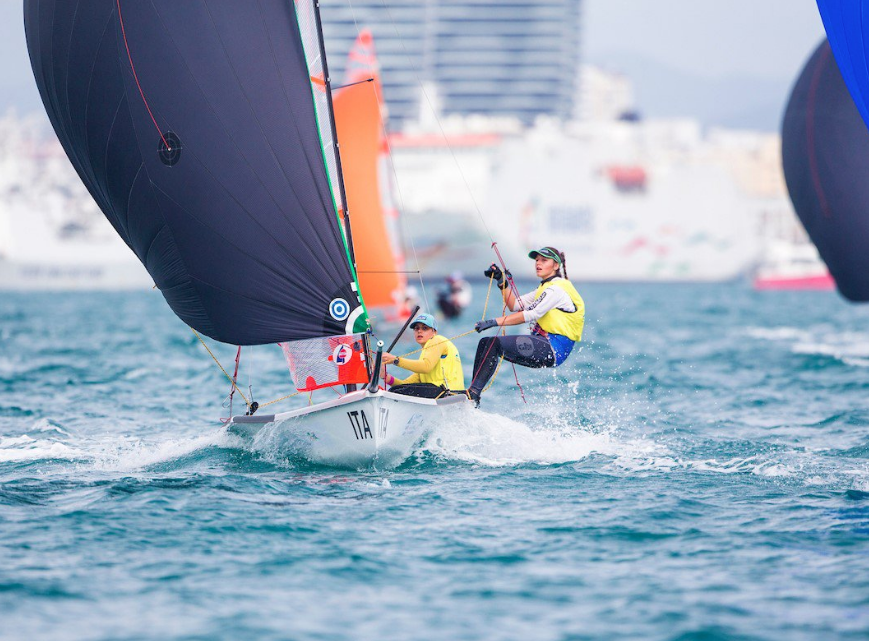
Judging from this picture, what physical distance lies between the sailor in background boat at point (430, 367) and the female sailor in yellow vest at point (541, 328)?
226 millimetres

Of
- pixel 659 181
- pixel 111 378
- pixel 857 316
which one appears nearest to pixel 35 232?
pixel 659 181

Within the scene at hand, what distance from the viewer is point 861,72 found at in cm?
788

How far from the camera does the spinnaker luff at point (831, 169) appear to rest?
15102 millimetres

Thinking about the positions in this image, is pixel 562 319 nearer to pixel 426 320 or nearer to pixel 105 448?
pixel 426 320

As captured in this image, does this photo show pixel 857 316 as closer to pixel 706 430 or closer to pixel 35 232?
pixel 706 430

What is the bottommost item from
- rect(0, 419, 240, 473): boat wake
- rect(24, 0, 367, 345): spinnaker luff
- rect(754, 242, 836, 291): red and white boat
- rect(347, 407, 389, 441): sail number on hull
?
rect(754, 242, 836, 291): red and white boat

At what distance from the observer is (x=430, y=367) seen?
854cm

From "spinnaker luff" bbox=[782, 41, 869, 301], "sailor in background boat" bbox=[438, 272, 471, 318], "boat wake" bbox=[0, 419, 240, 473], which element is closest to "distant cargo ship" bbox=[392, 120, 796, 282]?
"sailor in background boat" bbox=[438, 272, 471, 318]

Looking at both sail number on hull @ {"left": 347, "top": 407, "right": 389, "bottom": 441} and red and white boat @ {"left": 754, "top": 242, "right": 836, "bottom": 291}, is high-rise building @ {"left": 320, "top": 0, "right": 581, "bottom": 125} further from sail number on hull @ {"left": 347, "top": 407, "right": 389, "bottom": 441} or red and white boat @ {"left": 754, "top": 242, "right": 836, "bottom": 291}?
sail number on hull @ {"left": 347, "top": 407, "right": 389, "bottom": 441}

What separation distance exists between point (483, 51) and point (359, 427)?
100 metres

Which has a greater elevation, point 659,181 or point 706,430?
point 659,181

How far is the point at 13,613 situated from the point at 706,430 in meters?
6.83

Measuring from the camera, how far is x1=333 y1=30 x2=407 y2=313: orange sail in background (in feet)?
61.1

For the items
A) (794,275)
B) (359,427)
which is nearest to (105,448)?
(359,427)
